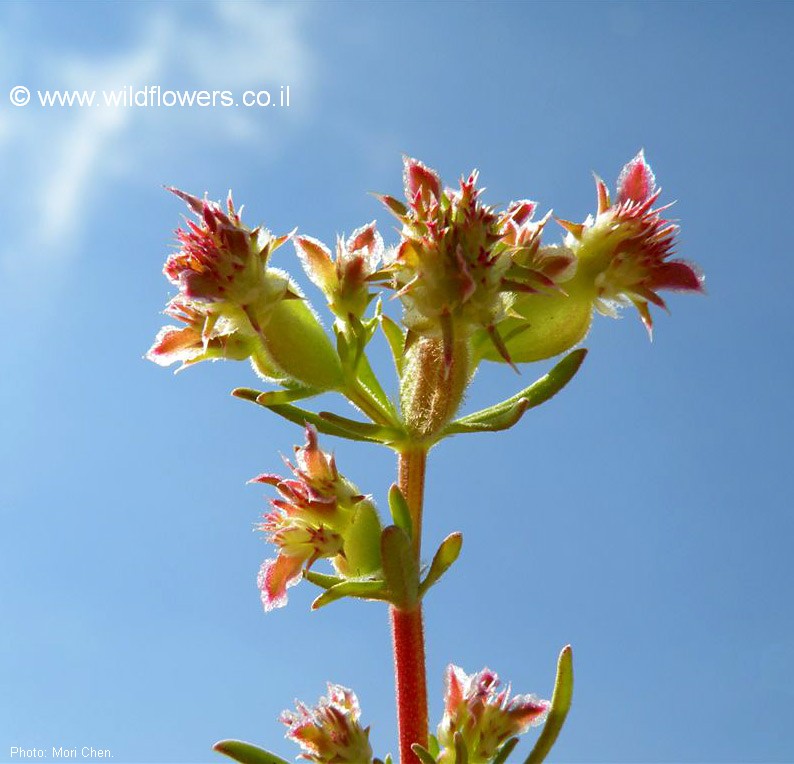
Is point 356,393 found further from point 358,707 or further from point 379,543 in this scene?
point 358,707

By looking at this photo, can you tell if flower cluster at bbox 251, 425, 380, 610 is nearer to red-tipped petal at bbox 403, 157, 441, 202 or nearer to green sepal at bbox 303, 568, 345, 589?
green sepal at bbox 303, 568, 345, 589

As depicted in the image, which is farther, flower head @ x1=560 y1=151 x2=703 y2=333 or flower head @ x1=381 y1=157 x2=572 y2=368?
flower head @ x1=560 y1=151 x2=703 y2=333

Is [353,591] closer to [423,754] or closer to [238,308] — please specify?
[423,754]

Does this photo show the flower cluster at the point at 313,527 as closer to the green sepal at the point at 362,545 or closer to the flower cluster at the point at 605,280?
the green sepal at the point at 362,545

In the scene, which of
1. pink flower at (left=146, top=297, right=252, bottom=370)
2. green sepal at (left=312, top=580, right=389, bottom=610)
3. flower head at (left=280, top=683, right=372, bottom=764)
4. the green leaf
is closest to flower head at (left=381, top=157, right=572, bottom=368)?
pink flower at (left=146, top=297, right=252, bottom=370)

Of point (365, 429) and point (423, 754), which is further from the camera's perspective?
point (365, 429)

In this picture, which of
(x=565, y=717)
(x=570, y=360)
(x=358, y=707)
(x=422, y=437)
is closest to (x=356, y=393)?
(x=422, y=437)

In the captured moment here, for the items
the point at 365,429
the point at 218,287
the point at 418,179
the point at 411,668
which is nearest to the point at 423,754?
the point at 411,668

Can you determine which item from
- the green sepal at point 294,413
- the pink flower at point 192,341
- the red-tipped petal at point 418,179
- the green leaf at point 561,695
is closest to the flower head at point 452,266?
the red-tipped petal at point 418,179
